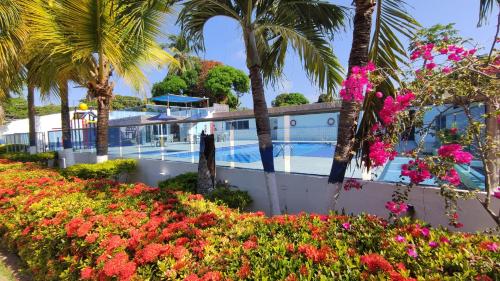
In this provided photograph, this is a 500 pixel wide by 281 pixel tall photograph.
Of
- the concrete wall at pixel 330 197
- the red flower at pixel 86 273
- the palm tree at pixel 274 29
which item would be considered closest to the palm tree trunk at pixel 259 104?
the palm tree at pixel 274 29

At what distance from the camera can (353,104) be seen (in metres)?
3.61

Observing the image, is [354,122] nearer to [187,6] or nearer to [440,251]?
[440,251]

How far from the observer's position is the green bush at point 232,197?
551cm

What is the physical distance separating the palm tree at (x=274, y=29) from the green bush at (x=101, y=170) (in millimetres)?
4676

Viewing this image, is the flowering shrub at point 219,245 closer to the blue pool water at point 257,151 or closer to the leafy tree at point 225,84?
the blue pool water at point 257,151

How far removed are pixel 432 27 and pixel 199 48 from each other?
3.37m

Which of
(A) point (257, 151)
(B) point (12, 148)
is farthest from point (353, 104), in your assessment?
(B) point (12, 148)

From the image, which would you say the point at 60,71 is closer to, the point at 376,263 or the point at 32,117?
the point at 32,117

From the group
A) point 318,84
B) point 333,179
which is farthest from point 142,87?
point 333,179

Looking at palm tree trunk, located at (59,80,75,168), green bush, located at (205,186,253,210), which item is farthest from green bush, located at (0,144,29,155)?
green bush, located at (205,186,253,210)

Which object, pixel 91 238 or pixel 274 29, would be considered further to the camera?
pixel 274 29

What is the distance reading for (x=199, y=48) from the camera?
17.1 ft

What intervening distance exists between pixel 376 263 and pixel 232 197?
390 centimetres

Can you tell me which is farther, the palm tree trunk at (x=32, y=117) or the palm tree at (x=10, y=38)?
the palm tree trunk at (x=32, y=117)
